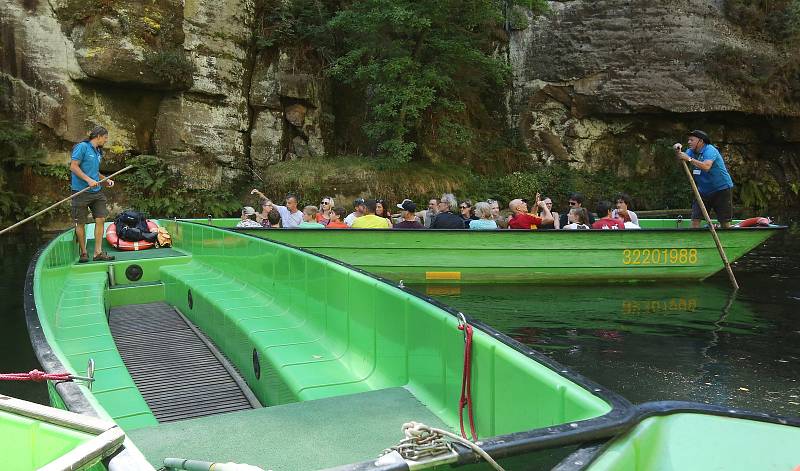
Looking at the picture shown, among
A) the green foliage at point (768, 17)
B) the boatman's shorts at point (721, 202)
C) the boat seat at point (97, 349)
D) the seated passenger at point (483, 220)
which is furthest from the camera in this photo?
the green foliage at point (768, 17)

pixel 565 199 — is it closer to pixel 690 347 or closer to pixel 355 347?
pixel 690 347

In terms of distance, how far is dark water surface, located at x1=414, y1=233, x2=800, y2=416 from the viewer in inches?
196

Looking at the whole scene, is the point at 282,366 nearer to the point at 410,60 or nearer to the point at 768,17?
the point at 410,60

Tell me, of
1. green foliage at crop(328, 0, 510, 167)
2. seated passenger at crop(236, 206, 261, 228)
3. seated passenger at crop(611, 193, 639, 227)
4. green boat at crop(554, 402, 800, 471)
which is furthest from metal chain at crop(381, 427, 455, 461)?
green foliage at crop(328, 0, 510, 167)

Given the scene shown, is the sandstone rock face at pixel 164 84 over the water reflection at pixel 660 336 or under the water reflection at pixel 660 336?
over

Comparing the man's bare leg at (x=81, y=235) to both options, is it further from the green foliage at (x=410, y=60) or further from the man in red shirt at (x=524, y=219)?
the green foliage at (x=410, y=60)

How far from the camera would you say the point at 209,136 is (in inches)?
728

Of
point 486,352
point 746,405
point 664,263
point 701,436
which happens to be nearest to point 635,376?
point 746,405

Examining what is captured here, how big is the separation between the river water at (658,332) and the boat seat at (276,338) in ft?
4.51

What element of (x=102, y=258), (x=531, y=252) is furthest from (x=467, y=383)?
(x=531, y=252)

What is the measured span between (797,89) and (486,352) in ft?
73.9

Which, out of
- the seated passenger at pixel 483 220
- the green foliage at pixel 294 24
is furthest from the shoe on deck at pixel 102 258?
the green foliage at pixel 294 24

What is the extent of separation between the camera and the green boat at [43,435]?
165 centimetres

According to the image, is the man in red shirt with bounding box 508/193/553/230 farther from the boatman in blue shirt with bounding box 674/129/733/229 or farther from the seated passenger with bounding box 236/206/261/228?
the seated passenger with bounding box 236/206/261/228
